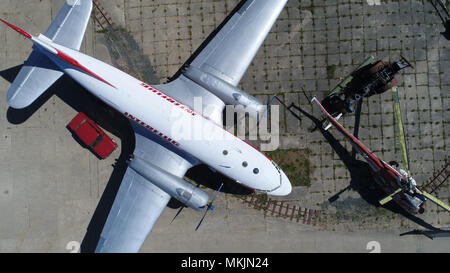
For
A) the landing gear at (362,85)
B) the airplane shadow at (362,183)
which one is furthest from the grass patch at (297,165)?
the landing gear at (362,85)

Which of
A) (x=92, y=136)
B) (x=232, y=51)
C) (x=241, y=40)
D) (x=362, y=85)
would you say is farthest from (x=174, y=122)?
(x=362, y=85)

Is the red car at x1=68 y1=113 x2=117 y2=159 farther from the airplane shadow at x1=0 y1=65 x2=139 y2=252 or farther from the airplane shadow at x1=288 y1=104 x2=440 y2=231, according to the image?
the airplane shadow at x1=288 y1=104 x2=440 y2=231

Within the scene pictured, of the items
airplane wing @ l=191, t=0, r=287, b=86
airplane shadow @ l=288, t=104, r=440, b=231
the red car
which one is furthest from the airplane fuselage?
airplane shadow @ l=288, t=104, r=440, b=231

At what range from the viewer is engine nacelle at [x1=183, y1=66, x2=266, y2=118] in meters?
14.0

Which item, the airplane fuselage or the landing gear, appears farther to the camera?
the landing gear

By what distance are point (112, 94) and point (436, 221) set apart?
16574 millimetres

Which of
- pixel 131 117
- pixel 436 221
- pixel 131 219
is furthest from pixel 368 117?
pixel 131 219

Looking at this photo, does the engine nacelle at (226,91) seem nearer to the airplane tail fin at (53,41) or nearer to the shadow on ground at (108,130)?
the shadow on ground at (108,130)

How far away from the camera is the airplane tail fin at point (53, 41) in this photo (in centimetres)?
1398

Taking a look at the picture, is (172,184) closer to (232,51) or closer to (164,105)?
(164,105)

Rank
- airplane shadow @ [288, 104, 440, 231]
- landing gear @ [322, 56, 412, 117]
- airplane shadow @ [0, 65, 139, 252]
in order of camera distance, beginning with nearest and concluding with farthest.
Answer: landing gear @ [322, 56, 412, 117] → airplane shadow @ [288, 104, 440, 231] → airplane shadow @ [0, 65, 139, 252]

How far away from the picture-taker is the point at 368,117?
51.3 feet

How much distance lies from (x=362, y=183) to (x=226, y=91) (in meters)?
8.13

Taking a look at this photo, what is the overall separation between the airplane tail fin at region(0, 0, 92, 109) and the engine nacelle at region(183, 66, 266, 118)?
545cm
